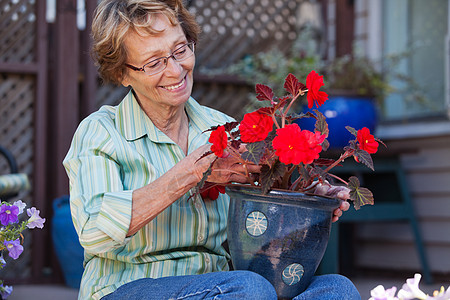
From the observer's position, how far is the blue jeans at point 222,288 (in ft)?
4.63

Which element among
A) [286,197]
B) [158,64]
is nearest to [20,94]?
[158,64]

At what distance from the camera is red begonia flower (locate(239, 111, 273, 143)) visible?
142 centimetres

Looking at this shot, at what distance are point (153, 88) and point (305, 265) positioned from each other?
695 mm

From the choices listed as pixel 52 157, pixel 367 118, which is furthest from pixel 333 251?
pixel 52 157

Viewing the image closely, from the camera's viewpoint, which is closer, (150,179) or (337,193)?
(337,193)

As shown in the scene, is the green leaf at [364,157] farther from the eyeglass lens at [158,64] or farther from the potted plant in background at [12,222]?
the potted plant in background at [12,222]

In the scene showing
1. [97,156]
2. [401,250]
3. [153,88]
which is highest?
[153,88]

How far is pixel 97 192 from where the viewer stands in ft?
5.21

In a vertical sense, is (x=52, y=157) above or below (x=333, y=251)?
above

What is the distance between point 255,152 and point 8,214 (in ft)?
2.36

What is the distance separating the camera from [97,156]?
1656mm

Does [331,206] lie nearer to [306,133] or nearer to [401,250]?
[306,133]

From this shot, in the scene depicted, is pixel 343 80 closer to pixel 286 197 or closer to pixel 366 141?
pixel 366 141

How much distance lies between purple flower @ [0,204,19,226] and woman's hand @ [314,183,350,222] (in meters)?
0.80
